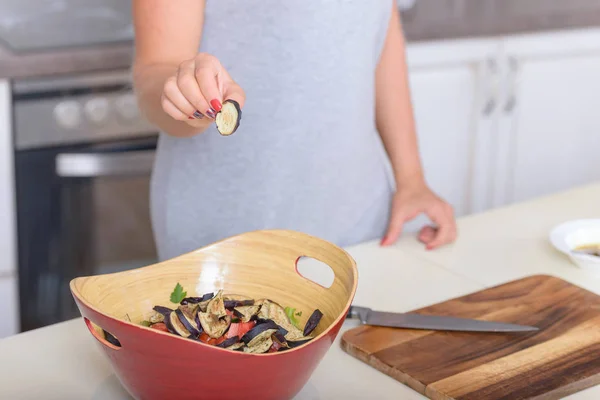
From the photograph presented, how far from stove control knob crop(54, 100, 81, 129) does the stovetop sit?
12 centimetres

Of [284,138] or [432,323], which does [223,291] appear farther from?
[284,138]

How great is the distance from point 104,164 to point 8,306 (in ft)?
1.13

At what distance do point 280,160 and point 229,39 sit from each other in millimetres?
200

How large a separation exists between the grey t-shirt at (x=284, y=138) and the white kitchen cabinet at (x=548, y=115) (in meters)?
1.00

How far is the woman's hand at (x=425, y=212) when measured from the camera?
4.18ft

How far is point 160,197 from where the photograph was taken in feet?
4.58

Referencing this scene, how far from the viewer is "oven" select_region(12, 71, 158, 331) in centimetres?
177

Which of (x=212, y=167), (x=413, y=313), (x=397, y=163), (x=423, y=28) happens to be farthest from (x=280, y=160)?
(x=423, y=28)

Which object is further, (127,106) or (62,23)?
(62,23)

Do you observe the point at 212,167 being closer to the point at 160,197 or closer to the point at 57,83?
the point at 160,197

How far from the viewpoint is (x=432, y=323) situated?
0.98 m

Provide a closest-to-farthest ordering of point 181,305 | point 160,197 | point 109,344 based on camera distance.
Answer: point 109,344
point 181,305
point 160,197

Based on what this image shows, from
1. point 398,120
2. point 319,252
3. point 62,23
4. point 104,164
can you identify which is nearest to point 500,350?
point 319,252

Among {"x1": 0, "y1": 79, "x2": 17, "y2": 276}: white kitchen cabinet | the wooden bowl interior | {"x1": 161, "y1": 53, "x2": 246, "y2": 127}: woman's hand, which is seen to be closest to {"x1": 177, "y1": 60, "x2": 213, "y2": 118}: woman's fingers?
{"x1": 161, "y1": 53, "x2": 246, "y2": 127}: woman's hand
